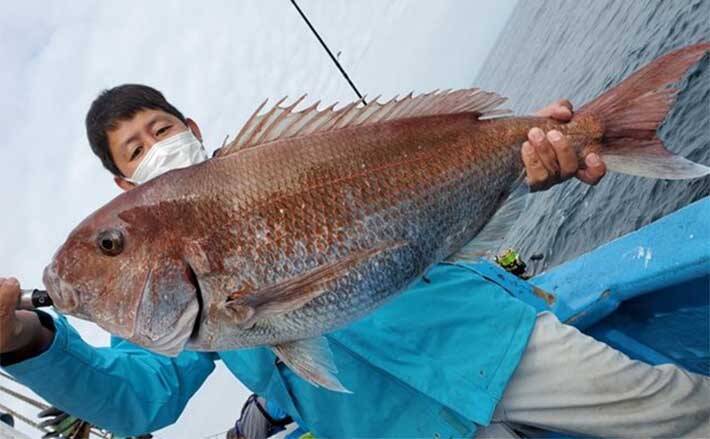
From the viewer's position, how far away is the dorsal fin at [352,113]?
204cm

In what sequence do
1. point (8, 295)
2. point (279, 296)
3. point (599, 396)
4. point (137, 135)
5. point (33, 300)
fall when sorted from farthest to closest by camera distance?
point (137, 135), point (599, 396), point (33, 300), point (8, 295), point (279, 296)

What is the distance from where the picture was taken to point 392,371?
2.30 m

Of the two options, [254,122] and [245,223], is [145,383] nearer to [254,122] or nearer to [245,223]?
[245,223]

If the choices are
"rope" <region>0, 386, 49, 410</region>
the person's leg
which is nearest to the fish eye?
the person's leg

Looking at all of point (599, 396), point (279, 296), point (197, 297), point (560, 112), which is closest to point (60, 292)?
point (197, 297)

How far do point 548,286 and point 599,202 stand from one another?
4.95m

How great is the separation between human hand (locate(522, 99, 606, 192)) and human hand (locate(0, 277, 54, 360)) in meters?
2.12

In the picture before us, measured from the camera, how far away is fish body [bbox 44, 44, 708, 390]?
1.83 metres

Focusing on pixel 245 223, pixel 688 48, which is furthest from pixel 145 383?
pixel 688 48

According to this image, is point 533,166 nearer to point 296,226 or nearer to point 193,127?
point 296,226

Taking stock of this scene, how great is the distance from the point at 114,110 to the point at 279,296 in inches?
67.2

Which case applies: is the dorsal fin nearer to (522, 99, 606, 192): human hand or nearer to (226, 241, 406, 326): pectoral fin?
(522, 99, 606, 192): human hand

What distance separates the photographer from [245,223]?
74.4 inches

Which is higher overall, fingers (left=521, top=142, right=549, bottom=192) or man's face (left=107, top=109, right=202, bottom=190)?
man's face (left=107, top=109, right=202, bottom=190)
